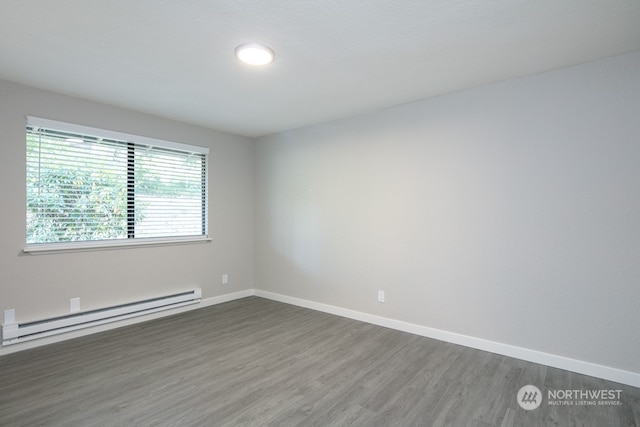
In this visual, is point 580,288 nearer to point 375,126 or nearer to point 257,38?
point 375,126

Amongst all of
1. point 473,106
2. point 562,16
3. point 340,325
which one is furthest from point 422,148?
point 340,325

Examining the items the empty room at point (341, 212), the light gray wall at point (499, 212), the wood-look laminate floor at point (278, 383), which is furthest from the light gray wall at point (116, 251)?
the light gray wall at point (499, 212)

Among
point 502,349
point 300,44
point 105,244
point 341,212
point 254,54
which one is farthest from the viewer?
point 341,212

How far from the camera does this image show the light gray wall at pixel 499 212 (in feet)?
7.82

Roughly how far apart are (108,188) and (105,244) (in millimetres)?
621

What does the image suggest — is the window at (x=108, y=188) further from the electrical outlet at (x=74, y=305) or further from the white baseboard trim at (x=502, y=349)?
the white baseboard trim at (x=502, y=349)

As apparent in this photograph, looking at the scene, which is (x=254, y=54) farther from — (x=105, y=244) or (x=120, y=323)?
(x=120, y=323)

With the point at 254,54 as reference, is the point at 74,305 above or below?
below

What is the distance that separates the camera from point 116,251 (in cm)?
354

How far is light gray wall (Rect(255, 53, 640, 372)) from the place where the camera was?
238cm

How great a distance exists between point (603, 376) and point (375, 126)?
9.85ft

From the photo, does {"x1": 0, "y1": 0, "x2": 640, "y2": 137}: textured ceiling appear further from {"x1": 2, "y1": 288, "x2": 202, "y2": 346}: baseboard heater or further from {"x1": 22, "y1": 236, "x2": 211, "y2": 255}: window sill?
{"x1": 2, "y1": 288, "x2": 202, "y2": 346}: baseboard heater

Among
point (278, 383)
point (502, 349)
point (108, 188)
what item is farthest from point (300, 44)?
point (502, 349)

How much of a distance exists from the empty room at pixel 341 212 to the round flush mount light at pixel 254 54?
17 millimetres
